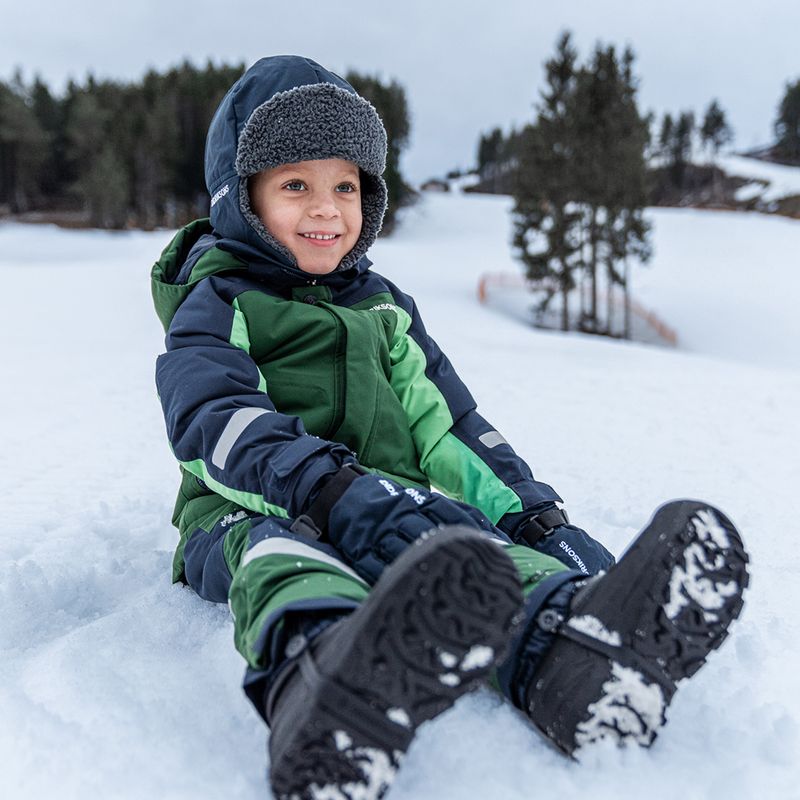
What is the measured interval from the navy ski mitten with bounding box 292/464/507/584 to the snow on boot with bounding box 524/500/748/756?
36 centimetres

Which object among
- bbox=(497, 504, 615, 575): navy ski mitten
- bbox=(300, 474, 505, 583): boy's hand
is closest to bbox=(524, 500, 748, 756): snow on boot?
bbox=(300, 474, 505, 583): boy's hand

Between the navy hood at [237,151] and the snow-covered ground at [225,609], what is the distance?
1.00 m

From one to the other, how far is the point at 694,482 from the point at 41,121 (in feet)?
155

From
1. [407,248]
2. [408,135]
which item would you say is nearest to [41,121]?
[408,135]

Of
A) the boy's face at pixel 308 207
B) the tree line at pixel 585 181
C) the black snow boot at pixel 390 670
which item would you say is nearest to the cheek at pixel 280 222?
the boy's face at pixel 308 207

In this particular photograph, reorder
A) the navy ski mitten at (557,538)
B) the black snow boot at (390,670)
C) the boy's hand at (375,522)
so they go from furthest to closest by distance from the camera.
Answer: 1. the navy ski mitten at (557,538)
2. the boy's hand at (375,522)
3. the black snow boot at (390,670)

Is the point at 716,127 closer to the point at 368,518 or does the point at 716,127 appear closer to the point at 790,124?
the point at 790,124

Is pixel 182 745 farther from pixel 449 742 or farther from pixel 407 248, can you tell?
pixel 407 248

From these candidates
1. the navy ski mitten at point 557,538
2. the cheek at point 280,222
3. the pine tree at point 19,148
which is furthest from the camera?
the pine tree at point 19,148

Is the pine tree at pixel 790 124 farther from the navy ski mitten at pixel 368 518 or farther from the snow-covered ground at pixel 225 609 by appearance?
the navy ski mitten at pixel 368 518

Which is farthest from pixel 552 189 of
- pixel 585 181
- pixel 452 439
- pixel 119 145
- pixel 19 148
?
pixel 19 148

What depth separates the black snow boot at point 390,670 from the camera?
3.46 feet

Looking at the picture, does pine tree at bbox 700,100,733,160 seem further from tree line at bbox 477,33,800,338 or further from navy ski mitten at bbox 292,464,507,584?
navy ski mitten at bbox 292,464,507,584

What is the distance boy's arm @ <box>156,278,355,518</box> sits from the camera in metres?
1.54
